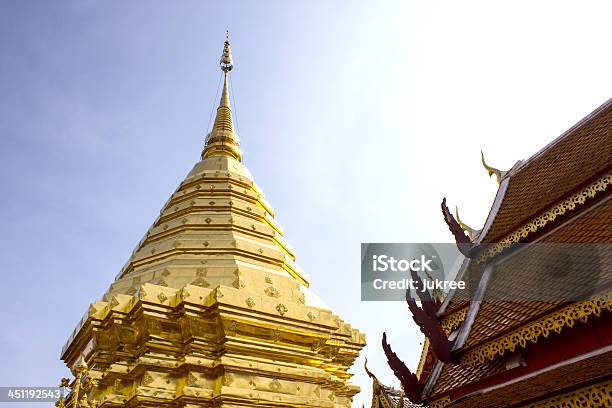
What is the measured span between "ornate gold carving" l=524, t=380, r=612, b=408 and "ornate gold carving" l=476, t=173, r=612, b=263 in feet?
6.70

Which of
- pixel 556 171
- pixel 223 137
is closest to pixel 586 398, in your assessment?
pixel 556 171

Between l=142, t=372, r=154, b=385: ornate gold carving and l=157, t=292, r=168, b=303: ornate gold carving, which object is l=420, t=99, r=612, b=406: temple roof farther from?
l=157, t=292, r=168, b=303: ornate gold carving

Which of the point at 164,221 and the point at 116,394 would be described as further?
the point at 164,221

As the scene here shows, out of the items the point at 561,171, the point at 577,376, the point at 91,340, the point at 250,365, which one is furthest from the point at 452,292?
the point at 91,340

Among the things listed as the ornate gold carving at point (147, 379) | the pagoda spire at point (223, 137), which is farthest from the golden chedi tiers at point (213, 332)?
the pagoda spire at point (223, 137)

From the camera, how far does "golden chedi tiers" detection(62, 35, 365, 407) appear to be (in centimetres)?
984

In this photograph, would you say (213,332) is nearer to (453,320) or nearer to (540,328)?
(453,320)

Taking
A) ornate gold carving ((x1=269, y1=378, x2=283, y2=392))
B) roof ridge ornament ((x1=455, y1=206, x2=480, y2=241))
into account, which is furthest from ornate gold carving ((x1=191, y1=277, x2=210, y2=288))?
roof ridge ornament ((x1=455, y1=206, x2=480, y2=241))

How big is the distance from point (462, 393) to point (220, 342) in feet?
19.7

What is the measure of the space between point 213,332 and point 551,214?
6.70m

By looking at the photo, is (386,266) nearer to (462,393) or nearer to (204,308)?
(462,393)

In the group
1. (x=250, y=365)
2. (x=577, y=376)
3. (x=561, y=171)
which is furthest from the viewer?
(x=250, y=365)

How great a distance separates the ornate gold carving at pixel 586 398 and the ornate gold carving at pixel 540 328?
0.56 metres

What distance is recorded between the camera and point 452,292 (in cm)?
601
